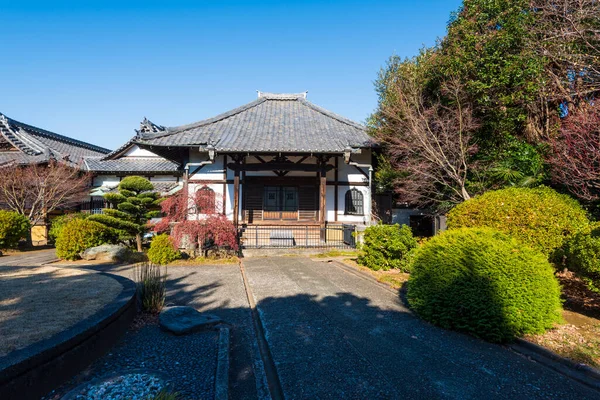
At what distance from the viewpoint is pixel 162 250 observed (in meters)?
9.78

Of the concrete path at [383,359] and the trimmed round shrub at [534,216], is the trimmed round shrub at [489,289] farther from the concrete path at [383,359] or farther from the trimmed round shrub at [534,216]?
the trimmed round shrub at [534,216]

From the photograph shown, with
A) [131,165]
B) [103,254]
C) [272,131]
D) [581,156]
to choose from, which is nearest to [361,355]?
[581,156]

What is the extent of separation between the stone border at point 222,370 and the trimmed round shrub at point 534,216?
566 centimetres

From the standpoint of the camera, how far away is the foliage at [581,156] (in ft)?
18.8

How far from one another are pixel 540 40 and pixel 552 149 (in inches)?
111

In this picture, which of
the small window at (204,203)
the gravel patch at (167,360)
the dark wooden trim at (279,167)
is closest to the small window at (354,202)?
the dark wooden trim at (279,167)

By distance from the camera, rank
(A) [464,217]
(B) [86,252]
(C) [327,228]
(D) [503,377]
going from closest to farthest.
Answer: (D) [503,377], (A) [464,217], (B) [86,252], (C) [327,228]

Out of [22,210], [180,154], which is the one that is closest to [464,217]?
[180,154]

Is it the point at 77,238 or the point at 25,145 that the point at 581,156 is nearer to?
the point at 77,238

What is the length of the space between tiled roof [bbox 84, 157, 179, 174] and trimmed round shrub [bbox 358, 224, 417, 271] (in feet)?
43.9

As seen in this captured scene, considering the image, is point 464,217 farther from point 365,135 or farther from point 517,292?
point 365,135

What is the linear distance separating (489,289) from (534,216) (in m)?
2.81

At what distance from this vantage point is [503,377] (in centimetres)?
317

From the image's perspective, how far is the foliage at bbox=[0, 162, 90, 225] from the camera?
1320 centimetres
